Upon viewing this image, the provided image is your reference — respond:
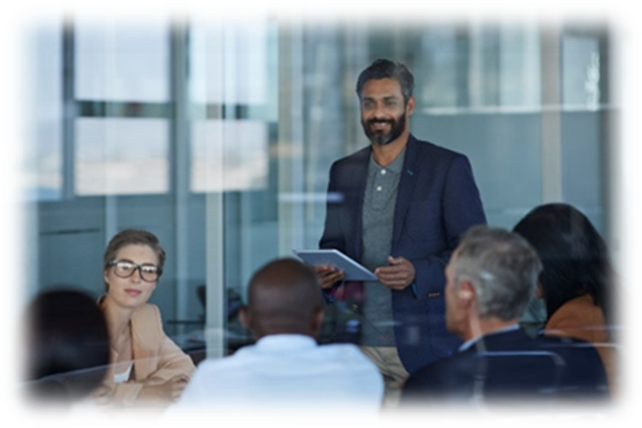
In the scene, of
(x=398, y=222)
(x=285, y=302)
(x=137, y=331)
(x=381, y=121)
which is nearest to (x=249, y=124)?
(x=381, y=121)

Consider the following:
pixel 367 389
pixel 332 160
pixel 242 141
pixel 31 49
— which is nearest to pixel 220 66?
pixel 242 141

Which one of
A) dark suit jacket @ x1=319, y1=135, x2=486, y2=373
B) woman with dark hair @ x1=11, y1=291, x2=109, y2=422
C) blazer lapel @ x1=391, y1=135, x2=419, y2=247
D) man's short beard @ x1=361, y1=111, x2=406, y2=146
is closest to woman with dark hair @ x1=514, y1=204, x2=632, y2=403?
dark suit jacket @ x1=319, y1=135, x2=486, y2=373

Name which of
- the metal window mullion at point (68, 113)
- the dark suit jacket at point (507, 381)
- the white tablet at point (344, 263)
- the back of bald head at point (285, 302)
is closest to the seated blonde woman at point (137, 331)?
the metal window mullion at point (68, 113)

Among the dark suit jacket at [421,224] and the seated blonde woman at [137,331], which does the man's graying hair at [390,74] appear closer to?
the dark suit jacket at [421,224]

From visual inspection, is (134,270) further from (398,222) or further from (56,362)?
(398,222)

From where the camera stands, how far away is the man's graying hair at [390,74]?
351 cm

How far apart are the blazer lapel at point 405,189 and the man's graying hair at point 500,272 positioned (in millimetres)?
336

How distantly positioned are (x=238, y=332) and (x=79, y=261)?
55cm

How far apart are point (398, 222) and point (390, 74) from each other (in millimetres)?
521

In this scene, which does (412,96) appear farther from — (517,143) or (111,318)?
(111,318)

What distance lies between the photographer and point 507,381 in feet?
9.82

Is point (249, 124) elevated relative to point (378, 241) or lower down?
elevated

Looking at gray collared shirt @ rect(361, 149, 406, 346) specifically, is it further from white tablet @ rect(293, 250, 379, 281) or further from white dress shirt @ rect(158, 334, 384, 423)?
white dress shirt @ rect(158, 334, 384, 423)

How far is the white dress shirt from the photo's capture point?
9.44ft
